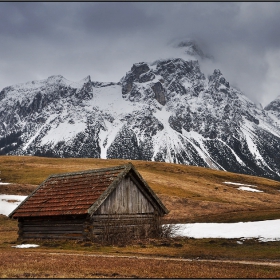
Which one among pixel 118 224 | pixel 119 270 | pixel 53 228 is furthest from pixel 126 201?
pixel 119 270

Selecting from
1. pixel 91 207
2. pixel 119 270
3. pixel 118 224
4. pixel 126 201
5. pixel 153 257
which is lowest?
pixel 153 257

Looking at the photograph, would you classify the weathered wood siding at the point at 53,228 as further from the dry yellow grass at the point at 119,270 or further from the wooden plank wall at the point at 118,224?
the dry yellow grass at the point at 119,270

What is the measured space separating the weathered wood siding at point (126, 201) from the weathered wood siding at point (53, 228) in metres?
2.14

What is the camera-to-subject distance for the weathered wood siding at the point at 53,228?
32094 mm

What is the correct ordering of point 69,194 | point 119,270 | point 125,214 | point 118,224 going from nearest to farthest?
point 119,270 → point 118,224 → point 125,214 → point 69,194

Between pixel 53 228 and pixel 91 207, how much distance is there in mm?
5377

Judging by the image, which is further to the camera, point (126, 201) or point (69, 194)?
point (69, 194)

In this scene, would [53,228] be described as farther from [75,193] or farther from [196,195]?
[196,195]

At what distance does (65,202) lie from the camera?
109 ft

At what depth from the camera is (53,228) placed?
111 ft

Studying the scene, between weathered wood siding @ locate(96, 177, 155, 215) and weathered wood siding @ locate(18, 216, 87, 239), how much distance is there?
7.03 feet

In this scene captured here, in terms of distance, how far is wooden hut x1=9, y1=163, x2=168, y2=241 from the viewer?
31672 millimetres

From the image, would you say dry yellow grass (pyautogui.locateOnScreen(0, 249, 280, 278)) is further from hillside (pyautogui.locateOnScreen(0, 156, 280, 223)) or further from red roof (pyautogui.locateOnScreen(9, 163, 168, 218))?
hillside (pyautogui.locateOnScreen(0, 156, 280, 223))

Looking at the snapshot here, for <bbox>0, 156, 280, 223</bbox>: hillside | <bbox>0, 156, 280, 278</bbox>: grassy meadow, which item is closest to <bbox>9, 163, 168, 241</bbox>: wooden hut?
<bbox>0, 156, 280, 278</bbox>: grassy meadow
